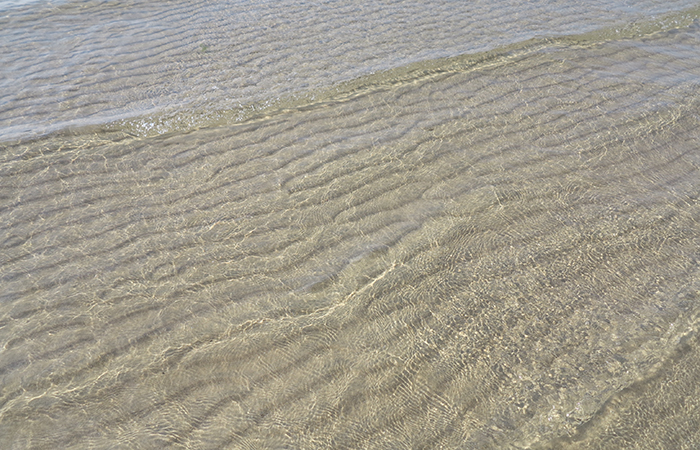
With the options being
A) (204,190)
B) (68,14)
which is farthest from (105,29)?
(204,190)

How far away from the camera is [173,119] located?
Result: 480cm

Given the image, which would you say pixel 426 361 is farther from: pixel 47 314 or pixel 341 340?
pixel 47 314

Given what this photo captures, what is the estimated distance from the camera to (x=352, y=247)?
341 centimetres

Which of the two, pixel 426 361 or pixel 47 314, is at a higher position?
pixel 47 314

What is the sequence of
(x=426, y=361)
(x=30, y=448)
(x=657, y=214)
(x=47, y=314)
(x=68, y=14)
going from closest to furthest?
(x=30, y=448) < (x=426, y=361) < (x=47, y=314) < (x=657, y=214) < (x=68, y=14)

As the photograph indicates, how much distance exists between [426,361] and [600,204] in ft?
6.41

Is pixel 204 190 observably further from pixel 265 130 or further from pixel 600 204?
pixel 600 204

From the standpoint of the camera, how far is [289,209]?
12.3 ft

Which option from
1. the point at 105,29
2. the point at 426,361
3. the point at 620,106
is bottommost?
the point at 426,361

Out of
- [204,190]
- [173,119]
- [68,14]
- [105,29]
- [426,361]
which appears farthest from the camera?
[68,14]

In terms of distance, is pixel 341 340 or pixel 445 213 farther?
pixel 445 213

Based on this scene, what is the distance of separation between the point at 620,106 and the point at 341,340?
147 inches

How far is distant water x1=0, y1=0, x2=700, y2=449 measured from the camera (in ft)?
8.32

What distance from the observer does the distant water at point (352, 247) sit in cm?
254
